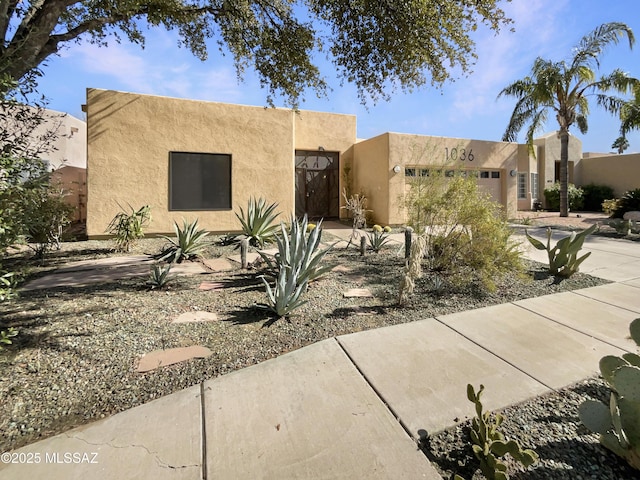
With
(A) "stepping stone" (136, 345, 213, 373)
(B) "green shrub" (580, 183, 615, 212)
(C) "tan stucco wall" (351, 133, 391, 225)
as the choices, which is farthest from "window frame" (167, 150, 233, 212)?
(B) "green shrub" (580, 183, 615, 212)

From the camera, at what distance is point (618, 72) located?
44.9ft

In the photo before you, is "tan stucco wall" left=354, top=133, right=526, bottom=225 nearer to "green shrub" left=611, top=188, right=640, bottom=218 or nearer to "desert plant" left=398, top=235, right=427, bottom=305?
"green shrub" left=611, top=188, right=640, bottom=218

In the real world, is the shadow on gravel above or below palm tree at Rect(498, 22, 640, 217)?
below

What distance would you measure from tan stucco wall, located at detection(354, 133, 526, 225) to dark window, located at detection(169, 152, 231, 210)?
18.0 ft

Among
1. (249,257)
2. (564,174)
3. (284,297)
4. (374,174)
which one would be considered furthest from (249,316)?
(564,174)

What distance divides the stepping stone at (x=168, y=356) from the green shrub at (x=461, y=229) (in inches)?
142

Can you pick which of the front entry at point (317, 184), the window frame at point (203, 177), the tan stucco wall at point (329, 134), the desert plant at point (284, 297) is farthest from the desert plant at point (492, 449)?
the tan stucco wall at point (329, 134)

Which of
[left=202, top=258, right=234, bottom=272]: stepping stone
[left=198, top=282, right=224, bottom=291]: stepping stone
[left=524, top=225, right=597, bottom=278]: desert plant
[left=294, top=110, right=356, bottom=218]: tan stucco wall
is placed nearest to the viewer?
[left=198, top=282, right=224, bottom=291]: stepping stone

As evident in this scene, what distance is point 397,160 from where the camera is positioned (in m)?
12.1

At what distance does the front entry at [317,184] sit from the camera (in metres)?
13.8

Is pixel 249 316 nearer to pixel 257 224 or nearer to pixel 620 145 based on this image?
pixel 257 224

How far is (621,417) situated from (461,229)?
140 inches

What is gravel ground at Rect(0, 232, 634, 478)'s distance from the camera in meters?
2.23

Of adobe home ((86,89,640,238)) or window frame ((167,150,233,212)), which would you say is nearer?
adobe home ((86,89,640,238))
